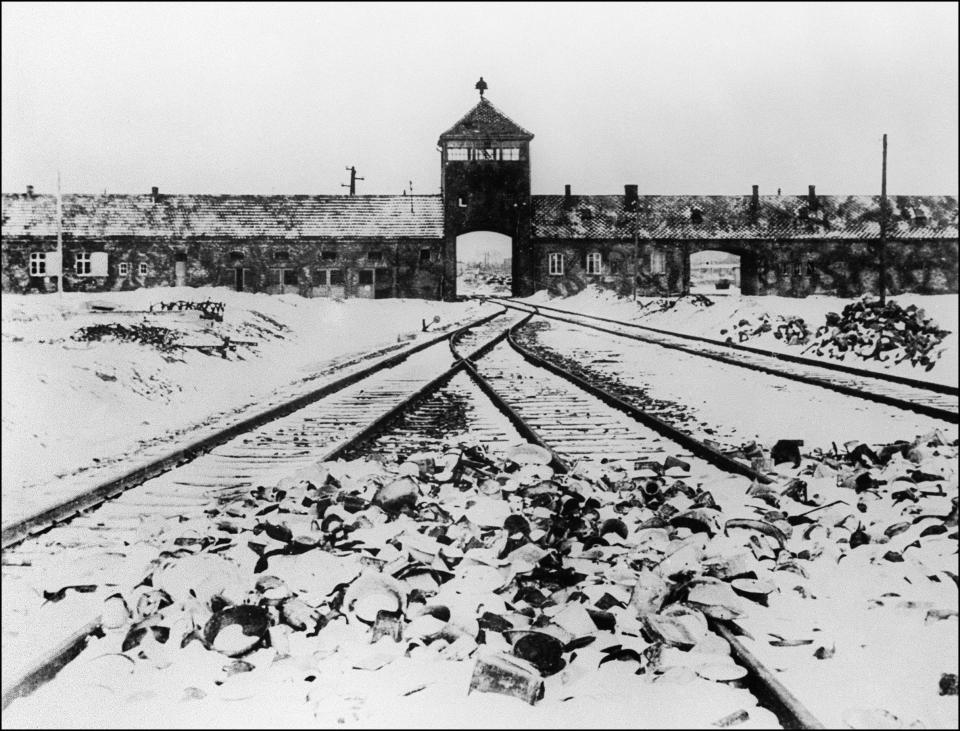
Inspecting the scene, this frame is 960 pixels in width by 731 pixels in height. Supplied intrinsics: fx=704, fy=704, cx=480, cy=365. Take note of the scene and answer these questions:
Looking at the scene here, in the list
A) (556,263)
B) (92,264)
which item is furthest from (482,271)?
(92,264)

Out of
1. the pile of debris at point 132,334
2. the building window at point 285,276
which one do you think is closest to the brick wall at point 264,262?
the building window at point 285,276

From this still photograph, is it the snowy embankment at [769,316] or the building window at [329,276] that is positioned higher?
the building window at [329,276]

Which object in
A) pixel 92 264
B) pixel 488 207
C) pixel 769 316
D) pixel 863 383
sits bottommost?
pixel 863 383

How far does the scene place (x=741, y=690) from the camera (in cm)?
245

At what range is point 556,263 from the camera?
1230 inches

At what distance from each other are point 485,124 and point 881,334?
21.2 feet

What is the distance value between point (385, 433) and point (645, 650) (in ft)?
11.0

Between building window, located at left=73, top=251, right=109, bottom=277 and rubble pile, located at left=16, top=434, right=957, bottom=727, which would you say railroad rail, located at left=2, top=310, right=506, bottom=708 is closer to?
rubble pile, located at left=16, top=434, right=957, bottom=727

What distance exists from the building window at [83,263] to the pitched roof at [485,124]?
26575mm

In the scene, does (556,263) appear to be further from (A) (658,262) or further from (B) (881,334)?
(B) (881,334)

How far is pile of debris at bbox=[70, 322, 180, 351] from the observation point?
9.40 m

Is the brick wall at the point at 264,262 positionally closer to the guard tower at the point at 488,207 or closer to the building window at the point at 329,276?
the building window at the point at 329,276

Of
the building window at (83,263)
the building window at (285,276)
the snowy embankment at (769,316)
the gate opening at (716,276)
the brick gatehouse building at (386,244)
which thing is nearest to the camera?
the snowy embankment at (769,316)

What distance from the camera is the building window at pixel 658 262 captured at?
97.2ft
